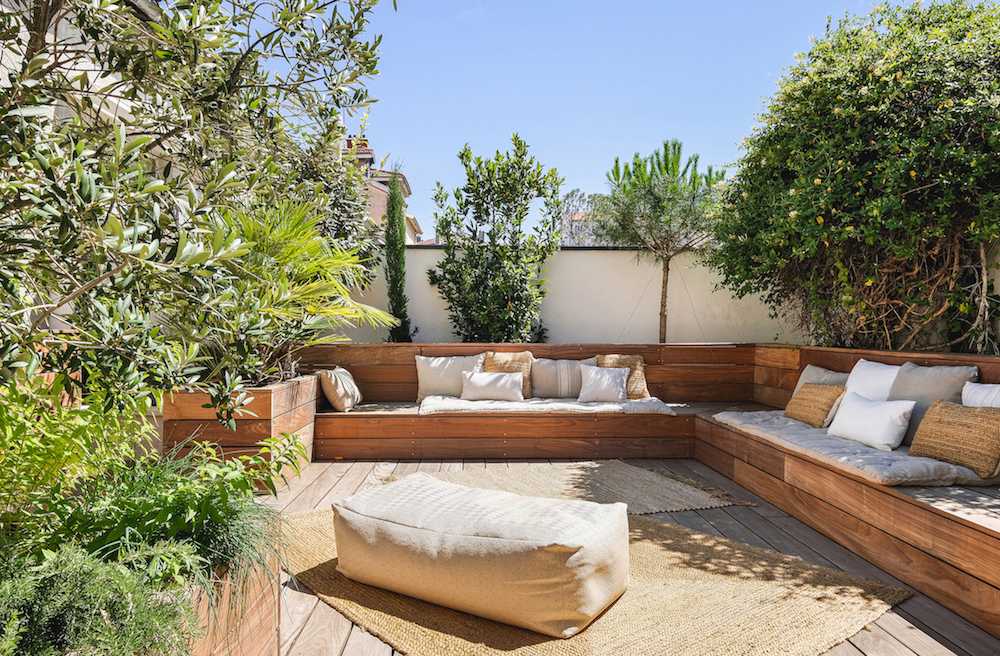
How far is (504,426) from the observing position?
16.5 ft

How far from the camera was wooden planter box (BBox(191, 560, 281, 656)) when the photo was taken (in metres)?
1.39

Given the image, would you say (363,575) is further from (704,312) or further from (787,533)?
(704,312)

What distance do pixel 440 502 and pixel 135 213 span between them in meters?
1.93

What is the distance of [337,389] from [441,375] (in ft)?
3.20

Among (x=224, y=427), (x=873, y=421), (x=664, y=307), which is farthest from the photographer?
(x=664, y=307)

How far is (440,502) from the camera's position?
A: 262 cm

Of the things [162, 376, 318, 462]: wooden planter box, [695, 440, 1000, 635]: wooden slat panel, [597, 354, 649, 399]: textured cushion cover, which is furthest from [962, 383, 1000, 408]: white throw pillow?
[162, 376, 318, 462]: wooden planter box

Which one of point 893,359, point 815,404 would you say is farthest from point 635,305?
point 893,359

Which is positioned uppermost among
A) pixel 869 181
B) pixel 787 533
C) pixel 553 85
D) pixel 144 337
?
pixel 553 85

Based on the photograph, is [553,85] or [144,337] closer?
[144,337]

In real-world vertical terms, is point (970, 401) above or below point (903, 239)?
below

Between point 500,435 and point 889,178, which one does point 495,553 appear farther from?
point 889,178

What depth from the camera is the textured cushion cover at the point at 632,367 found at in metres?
5.46

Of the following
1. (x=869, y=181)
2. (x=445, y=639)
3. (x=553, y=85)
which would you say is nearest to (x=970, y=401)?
(x=869, y=181)
